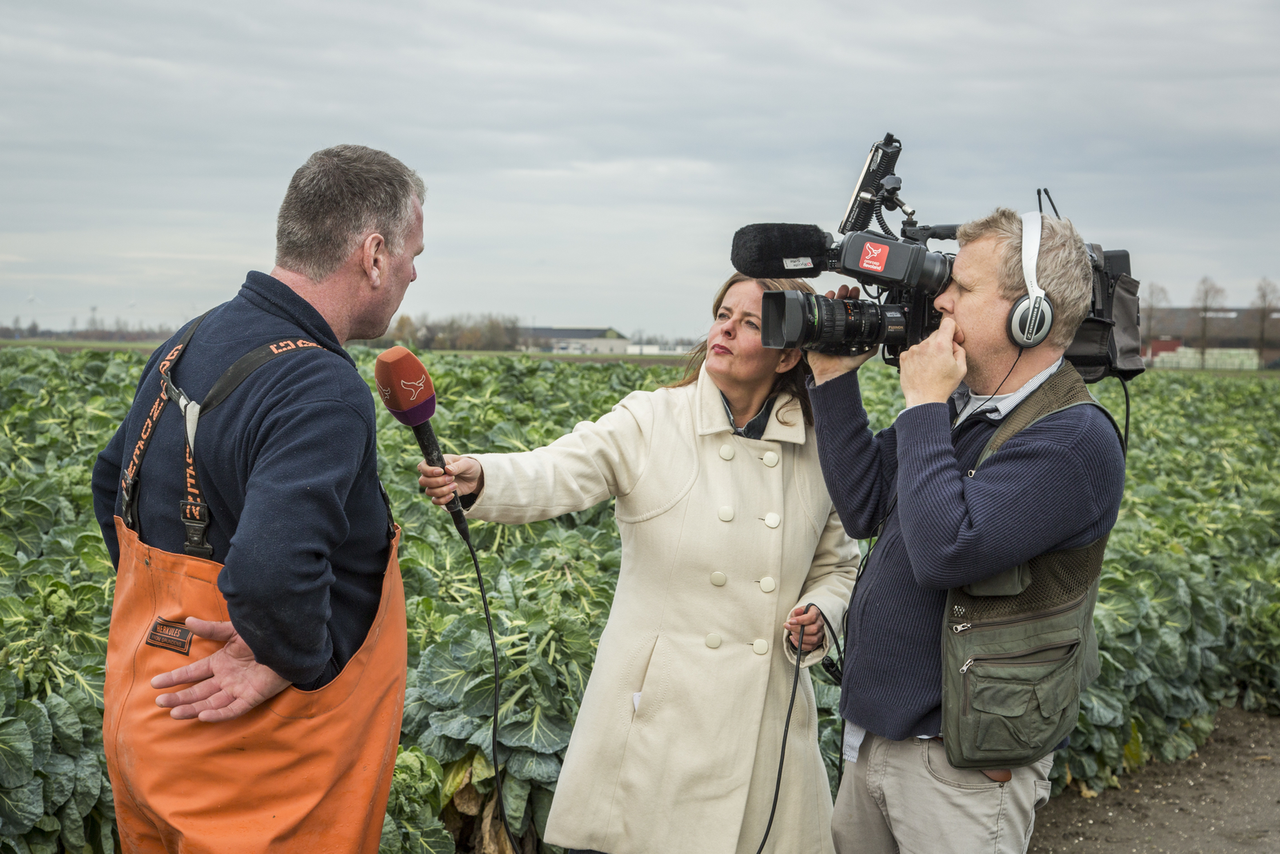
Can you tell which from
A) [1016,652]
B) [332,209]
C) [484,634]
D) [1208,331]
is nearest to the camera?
[332,209]

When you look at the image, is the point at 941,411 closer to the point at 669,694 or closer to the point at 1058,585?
the point at 1058,585

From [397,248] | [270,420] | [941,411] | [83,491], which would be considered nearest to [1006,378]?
[941,411]

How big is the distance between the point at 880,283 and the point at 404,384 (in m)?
1.08

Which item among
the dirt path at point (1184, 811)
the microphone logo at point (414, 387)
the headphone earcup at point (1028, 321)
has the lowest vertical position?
the dirt path at point (1184, 811)

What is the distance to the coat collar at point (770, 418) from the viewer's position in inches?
103

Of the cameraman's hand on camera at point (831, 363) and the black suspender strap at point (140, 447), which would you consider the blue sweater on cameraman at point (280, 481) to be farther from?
the cameraman's hand on camera at point (831, 363)

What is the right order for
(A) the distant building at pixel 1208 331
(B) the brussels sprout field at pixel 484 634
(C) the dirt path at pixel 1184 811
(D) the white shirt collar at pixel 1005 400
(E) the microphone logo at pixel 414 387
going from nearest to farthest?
(E) the microphone logo at pixel 414 387 < (D) the white shirt collar at pixel 1005 400 < (B) the brussels sprout field at pixel 484 634 < (C) the dirt path at pixel 1184 811 < (A) the distant building at pixel 1208 331

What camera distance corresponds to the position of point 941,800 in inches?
86.4

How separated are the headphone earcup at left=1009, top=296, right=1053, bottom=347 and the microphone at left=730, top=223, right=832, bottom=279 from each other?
45 centimetres

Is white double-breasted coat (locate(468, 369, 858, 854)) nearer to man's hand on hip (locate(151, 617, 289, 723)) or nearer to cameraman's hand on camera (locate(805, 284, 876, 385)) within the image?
cameraman's hand on camera (locate(805, 284, 876, 385))

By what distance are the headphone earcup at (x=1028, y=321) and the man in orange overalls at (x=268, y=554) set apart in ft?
4.24

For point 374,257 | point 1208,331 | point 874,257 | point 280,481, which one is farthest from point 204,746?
point 1208,331

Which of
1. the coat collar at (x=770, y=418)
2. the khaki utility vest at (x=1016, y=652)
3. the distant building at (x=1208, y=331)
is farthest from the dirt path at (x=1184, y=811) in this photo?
the distant building at (x=1208, y=331)

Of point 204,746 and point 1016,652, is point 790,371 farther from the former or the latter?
point 204,746
